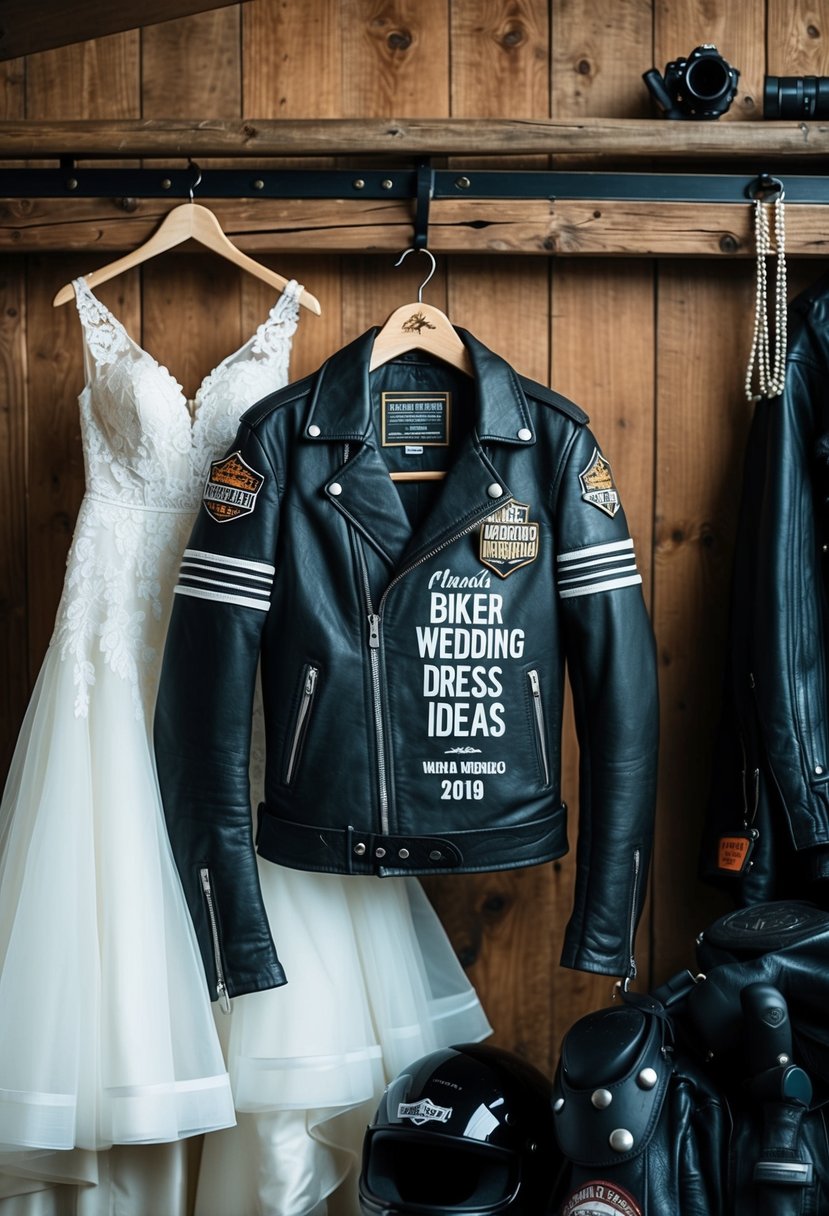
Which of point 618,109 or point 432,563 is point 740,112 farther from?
point 432,563

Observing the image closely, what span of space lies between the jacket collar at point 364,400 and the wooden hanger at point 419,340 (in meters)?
0.02

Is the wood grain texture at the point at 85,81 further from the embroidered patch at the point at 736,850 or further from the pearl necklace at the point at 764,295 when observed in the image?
the embroidered patch at the point at 736,850

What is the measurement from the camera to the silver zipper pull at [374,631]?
150 centimetres

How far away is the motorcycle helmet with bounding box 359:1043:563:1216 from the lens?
130cm

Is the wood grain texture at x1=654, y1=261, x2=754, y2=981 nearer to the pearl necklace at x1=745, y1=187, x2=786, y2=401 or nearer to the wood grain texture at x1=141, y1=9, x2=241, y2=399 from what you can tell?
the pearl necklace at x1=745, y1=187, x2=786, y2=401

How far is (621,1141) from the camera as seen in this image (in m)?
1.18

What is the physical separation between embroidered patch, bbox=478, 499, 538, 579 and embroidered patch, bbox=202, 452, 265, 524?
1.04 feet

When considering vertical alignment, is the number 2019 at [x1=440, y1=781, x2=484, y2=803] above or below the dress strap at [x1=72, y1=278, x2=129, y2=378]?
below

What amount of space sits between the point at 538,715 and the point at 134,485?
2.18ft

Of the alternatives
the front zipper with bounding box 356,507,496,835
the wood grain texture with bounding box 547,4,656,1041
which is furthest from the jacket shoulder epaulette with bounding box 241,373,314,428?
the wood grain texture with bounding box 547,4,656,1041

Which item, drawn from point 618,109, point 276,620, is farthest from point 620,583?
point 618,109

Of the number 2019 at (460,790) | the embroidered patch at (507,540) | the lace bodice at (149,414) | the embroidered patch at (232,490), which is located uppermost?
the lace bodice at (149,414)

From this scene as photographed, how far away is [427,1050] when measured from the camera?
5.21ft

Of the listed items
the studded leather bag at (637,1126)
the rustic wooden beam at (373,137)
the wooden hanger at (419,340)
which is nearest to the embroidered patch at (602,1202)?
the studded leather bag at (637,1126)
